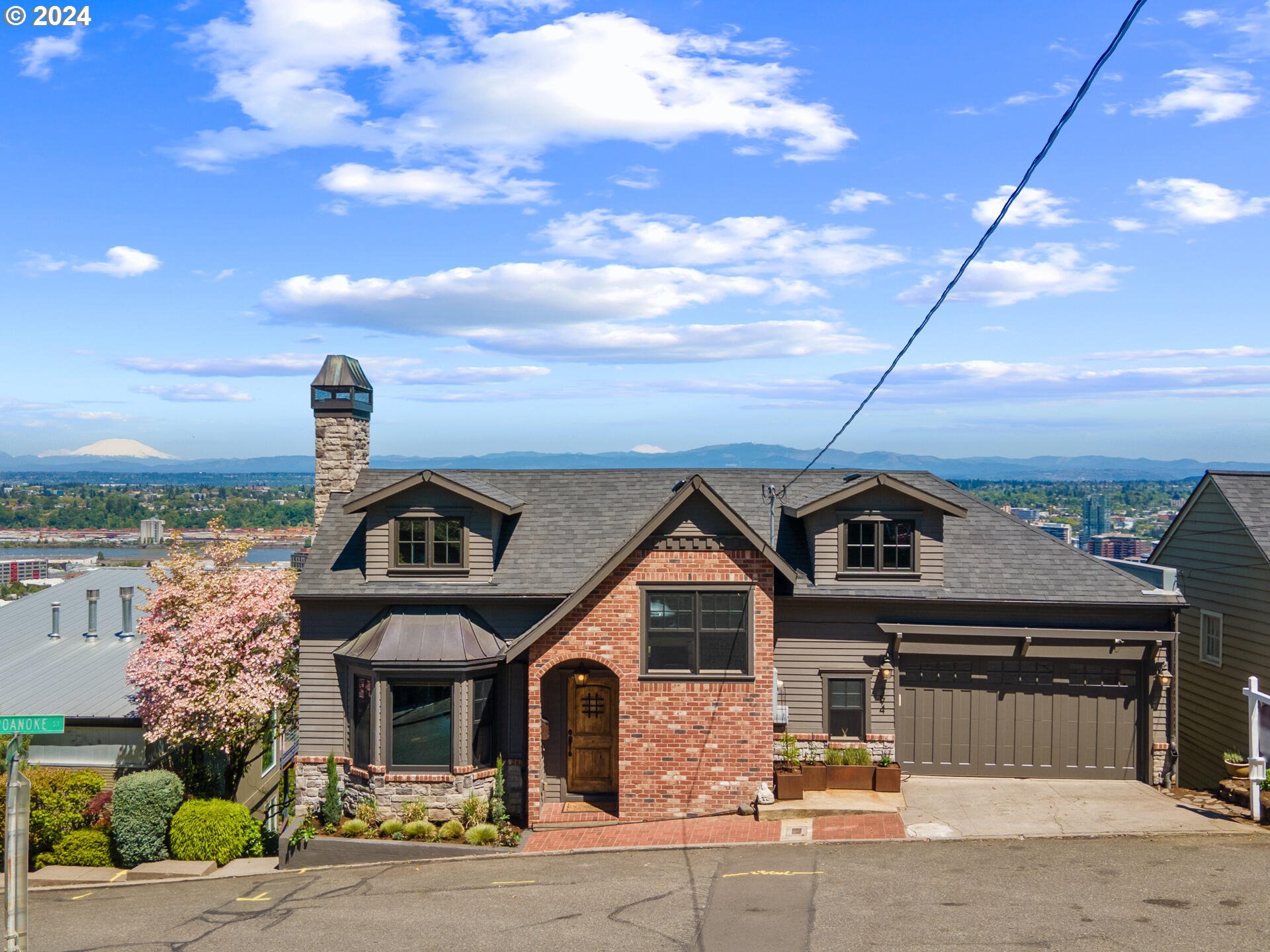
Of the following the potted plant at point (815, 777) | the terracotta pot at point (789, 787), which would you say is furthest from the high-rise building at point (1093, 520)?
the terracotta pot at point (789, 787)

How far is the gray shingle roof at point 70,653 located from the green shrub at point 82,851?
114 inches

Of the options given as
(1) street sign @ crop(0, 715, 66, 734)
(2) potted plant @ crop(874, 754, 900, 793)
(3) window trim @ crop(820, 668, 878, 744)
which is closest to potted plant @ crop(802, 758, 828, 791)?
(2) potted plant @ crop(874, 754, 900, 793)

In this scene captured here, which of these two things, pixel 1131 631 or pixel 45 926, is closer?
pixel 45 926

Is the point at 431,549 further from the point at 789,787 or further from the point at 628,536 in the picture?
the point at 789,787

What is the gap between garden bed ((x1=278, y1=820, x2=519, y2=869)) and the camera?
57.5ft

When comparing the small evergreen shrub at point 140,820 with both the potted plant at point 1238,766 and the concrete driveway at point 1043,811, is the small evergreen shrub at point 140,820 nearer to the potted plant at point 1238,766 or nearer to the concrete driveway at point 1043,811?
the concrete driveway at point 1043,811

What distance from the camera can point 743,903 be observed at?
13.6 meters

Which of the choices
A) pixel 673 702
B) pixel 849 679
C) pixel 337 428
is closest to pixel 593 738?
pixel 673 702

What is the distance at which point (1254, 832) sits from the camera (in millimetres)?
15656

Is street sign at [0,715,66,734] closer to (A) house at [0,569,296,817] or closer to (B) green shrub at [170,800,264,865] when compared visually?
(B) green shrub at [170,800,264,865]

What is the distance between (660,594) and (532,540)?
359 cm

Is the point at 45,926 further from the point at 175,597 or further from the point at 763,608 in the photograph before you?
the point at 763,608

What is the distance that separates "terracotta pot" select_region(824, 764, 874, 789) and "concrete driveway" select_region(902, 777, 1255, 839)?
793 mm

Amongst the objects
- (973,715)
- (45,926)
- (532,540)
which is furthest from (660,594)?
(45,926)
